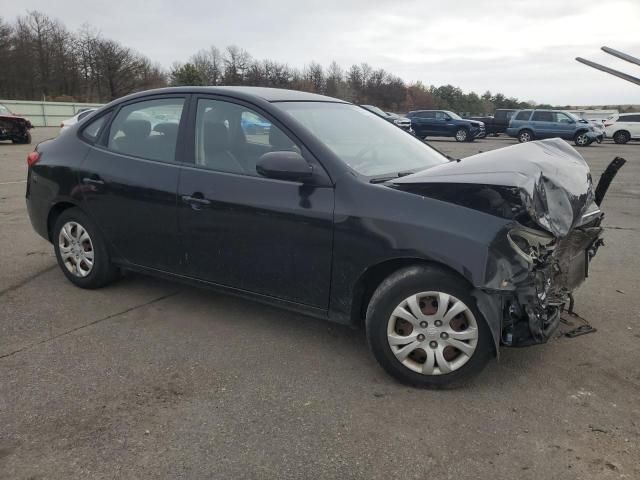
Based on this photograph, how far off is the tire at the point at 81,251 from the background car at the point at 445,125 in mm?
24784

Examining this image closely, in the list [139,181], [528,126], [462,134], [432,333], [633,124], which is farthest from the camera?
[633,124]

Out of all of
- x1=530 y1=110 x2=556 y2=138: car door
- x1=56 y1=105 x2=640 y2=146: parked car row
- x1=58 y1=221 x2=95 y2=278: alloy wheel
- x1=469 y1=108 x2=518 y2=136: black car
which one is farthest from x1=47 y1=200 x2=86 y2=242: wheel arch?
x1=469 y1=108 x2=518 y2=136: black car

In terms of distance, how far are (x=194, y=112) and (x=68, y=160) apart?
1.37 metres

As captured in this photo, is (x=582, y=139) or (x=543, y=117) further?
(x=543, y=117)

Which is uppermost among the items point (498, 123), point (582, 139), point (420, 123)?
point (498, 123)

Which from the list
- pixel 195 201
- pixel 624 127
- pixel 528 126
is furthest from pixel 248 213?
pixel 624 127

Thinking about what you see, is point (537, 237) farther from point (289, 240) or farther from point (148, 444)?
point (148, 444)

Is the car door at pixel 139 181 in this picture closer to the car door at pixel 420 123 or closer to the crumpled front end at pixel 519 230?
the crumpled front end at pixel 519 230

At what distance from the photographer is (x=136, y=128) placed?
4219 mm

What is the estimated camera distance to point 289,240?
11.0ft

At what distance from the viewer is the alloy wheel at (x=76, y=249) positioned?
14.6 feet

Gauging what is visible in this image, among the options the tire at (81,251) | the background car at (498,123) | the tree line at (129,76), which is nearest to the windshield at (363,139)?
the tire at (81,251)

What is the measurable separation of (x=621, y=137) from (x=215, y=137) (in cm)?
3106

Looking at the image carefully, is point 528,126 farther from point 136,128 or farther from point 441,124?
point 136,128
